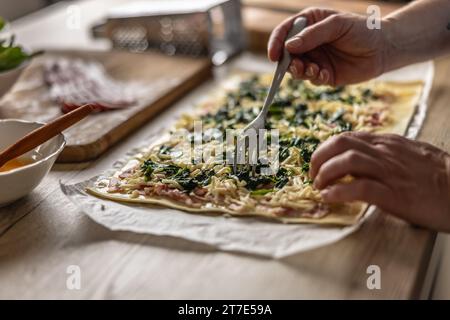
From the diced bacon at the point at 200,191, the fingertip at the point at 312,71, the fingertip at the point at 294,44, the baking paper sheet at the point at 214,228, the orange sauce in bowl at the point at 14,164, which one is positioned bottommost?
the baking paper sheet at the point at 214,228

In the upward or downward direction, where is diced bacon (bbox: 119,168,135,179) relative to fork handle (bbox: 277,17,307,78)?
downward

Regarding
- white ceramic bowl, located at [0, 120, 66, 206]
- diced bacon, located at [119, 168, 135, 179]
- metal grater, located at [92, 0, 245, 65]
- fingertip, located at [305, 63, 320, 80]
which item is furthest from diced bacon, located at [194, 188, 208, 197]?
metal grater, located at [92, 0, 245, 65]

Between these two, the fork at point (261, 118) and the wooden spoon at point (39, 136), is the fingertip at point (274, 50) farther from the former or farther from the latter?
the wooden spoon at point (39, 136)

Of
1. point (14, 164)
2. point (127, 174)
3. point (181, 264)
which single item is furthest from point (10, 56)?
point (181, 264)

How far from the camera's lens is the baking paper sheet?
1.30 meters

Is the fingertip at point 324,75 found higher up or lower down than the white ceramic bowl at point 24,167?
higher up

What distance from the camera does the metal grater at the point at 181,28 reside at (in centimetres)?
261

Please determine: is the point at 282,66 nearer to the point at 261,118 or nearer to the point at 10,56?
the point at 261,118

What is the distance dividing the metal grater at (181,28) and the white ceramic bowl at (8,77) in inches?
28.3

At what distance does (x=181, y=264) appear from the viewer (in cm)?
129

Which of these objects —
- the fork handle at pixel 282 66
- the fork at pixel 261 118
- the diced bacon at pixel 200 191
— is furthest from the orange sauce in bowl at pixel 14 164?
the fork handle at pixel 282 66

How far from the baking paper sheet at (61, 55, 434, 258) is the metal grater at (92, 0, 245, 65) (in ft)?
4.01

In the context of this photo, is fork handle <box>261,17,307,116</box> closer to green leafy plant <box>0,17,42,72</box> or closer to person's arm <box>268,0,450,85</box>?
person's arm <box>268,0,450,85</box>
